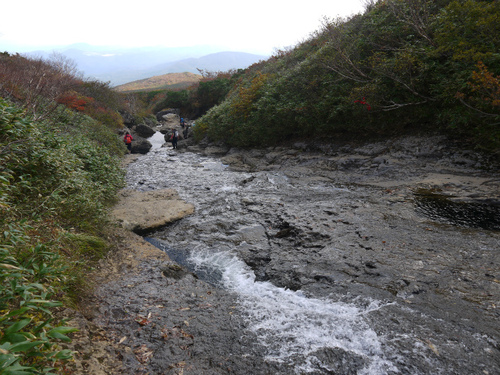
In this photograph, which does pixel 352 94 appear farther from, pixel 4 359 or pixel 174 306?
pixel 4 359

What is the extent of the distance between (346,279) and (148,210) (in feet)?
20.9

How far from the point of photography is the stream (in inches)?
136

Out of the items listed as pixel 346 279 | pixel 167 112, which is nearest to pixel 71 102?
pixel 167 112

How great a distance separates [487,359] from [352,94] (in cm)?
1176

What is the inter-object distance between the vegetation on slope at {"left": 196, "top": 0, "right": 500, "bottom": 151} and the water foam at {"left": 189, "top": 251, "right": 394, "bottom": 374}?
7814 millimetres

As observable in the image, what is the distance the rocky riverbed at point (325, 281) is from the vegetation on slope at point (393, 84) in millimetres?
1665

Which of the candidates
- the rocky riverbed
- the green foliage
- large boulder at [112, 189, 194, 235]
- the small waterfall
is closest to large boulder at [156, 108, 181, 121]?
large boulder at [112, 189, 194, 235]

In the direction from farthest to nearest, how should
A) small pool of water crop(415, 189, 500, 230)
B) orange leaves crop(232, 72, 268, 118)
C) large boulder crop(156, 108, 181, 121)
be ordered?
large boulder crop(156, 108, 181, 121) < orange leaves crop(232, 72, 268, 118) < small pool of water crop(415, 189, 500, 230)

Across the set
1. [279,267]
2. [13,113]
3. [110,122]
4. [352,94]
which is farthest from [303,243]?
[110,122]

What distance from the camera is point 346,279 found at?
504 cm

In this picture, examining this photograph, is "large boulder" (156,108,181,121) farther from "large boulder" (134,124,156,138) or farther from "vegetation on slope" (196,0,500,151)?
"vegetation on slope" (196,0,500,151)

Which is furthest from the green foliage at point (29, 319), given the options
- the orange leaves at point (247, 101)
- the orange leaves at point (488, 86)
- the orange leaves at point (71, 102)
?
the orange leaves at point (71, 102)

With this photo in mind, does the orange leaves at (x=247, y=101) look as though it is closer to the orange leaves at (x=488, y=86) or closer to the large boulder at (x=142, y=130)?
the large boulder at (x=142, y=130)

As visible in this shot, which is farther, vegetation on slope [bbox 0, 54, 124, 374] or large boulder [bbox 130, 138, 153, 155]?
large boulder [bbox 130, 138, 153, 155]
